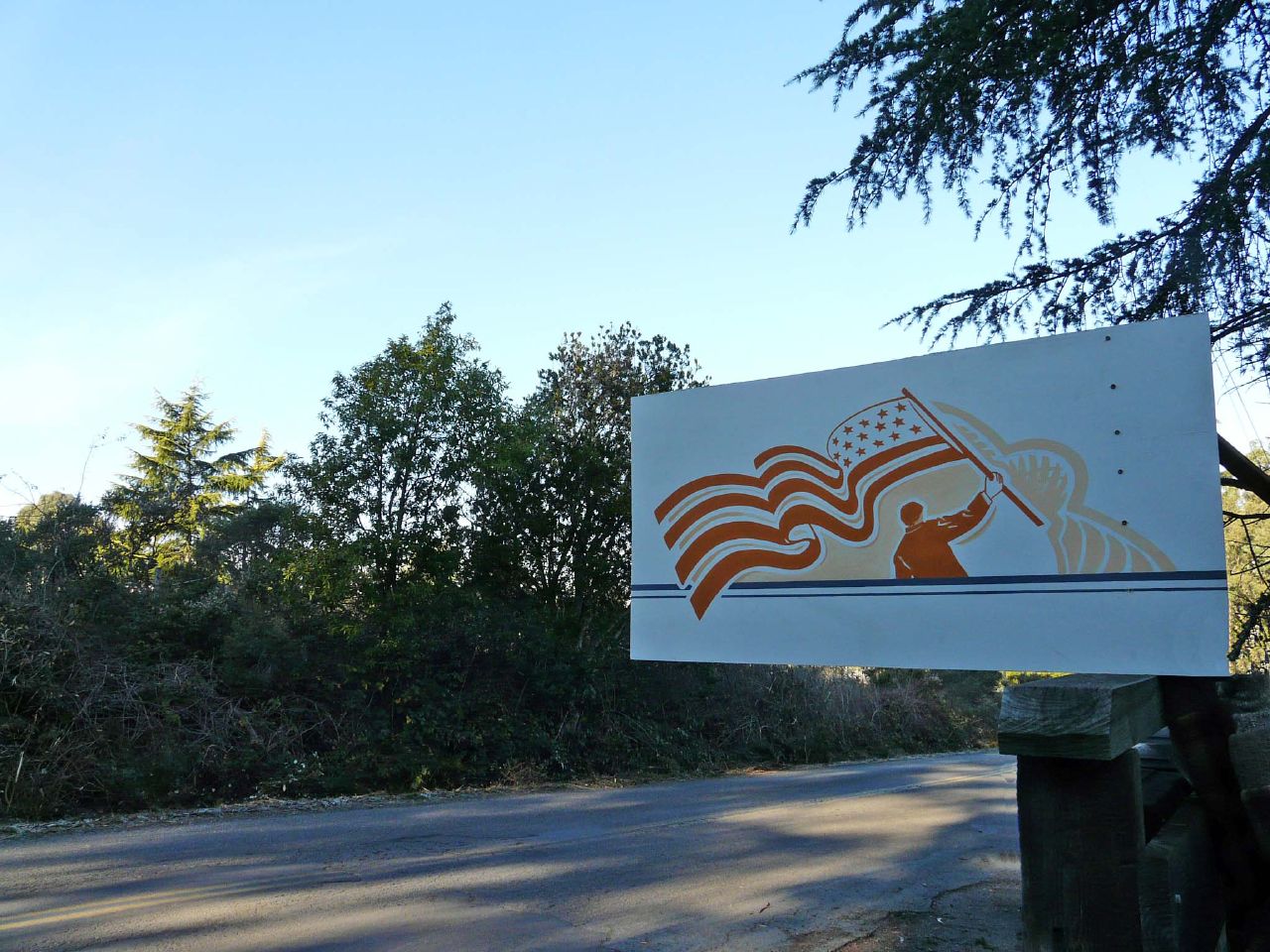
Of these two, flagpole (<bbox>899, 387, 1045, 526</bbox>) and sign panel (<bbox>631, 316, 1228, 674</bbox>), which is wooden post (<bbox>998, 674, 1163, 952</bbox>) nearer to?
sign panel (<bbox>631, 316, 1228, 674</bbox>)

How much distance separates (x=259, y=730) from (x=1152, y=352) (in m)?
11.7

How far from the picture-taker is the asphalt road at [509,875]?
17.4 ft

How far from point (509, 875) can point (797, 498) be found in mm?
4531

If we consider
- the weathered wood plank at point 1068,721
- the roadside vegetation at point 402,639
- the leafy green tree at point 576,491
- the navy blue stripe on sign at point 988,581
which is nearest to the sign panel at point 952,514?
the navy blue stripe on sign at point 988,581

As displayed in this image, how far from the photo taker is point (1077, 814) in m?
2.34

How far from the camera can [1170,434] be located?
2.89 meters

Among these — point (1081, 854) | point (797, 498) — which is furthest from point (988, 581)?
point (1081, 854)

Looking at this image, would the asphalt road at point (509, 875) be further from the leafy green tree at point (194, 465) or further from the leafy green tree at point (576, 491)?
the leafy green tree at point (194, 465)

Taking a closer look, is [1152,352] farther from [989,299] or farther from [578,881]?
[578,881]

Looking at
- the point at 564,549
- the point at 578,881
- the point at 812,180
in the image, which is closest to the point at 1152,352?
the point at 812,180

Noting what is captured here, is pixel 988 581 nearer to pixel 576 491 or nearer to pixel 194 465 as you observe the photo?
pixel 576 491

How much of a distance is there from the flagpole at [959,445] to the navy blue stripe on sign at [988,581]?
192 mm

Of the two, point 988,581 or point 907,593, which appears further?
point 907,593

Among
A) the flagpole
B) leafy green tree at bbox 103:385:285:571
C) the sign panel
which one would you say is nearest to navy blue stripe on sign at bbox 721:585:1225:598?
the sign panel
